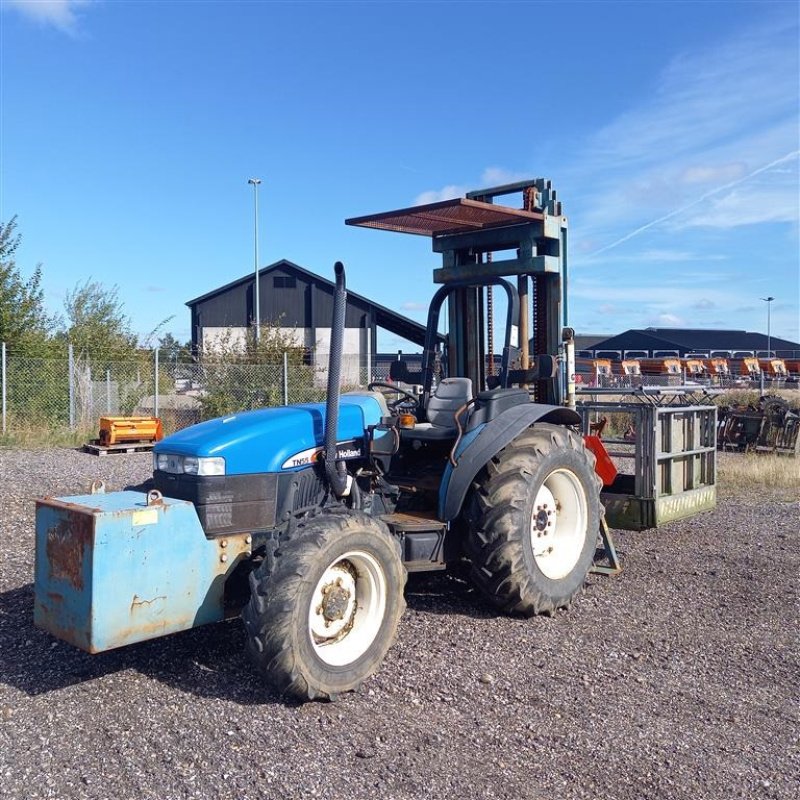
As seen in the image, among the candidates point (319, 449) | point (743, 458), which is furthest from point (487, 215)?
point (743, 458)

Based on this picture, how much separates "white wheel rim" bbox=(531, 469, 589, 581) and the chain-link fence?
450 inches

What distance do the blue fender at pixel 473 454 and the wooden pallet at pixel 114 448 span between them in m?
11.1

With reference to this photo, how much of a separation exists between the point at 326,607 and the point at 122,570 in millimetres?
970

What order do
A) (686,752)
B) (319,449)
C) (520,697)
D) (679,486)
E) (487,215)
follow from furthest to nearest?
(679,486) < (487,215) < (319,449) < (520,697) < (686,752)

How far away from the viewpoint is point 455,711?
13.4ft

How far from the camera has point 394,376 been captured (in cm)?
643

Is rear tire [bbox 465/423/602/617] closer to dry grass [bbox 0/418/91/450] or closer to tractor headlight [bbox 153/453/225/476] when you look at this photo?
tractor headlight [bbox 153/453/225/476]

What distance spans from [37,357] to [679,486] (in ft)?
46.4

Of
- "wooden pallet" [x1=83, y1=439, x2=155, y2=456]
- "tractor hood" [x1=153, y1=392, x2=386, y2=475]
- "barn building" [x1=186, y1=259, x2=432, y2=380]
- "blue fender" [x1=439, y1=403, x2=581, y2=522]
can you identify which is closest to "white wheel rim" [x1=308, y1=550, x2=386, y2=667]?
"tractor hood" [x1=153, y1=392, x2=386, y2=475]

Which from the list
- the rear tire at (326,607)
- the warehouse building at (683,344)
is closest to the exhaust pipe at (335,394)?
the rear tire at (326,607)

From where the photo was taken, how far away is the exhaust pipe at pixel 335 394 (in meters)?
4.42

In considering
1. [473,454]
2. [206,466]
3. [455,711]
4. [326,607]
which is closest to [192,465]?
[206,466]

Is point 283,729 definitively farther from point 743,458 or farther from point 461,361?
point 743,458

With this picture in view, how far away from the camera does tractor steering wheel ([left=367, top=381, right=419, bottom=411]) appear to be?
567 centimetres
